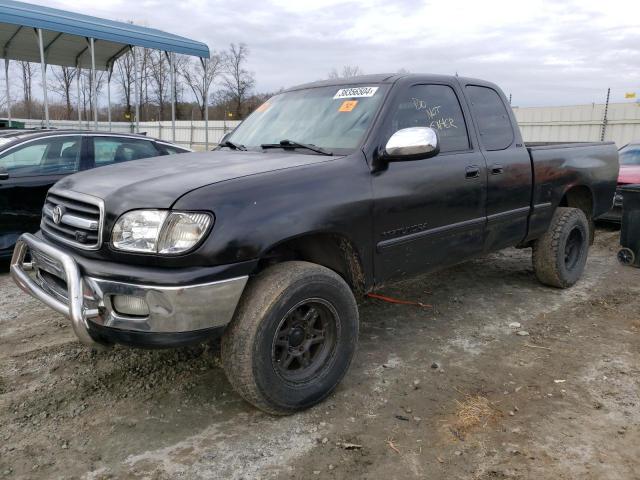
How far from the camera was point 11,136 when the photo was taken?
19.7 ft

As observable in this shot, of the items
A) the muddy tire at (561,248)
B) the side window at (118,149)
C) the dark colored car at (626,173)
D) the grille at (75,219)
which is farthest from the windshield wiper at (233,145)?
the dark colored car at (626,173)

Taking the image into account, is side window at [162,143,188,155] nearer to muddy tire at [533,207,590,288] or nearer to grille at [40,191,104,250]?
grille at [40,191,104,250]

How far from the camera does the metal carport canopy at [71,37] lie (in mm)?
10359

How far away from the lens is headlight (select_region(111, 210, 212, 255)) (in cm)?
246

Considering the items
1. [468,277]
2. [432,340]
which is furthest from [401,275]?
[468,277]

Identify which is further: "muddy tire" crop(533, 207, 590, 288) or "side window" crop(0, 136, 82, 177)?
"side window" crop(0, 136, 82, 177)

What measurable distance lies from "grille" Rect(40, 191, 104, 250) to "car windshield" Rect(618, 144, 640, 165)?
8.96 metres

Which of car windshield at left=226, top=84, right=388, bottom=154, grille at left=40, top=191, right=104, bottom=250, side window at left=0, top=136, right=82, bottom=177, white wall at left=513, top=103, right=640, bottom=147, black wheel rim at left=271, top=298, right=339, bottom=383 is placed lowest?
black wheel rim at left=271, top=298, right=339, bottom=383

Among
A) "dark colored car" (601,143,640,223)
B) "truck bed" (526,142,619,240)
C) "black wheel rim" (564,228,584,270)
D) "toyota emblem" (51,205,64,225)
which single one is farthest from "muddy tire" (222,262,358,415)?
"dark colored car" (601,143,640,223)

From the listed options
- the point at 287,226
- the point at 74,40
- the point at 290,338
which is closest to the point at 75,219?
the point at 287,226

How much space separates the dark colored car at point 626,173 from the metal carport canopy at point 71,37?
9924 millimetres

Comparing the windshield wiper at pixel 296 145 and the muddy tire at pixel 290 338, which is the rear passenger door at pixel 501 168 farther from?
the muddy tire at pixel 290 338

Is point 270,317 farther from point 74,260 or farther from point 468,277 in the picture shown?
point 468,277

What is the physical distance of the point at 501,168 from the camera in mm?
4195
